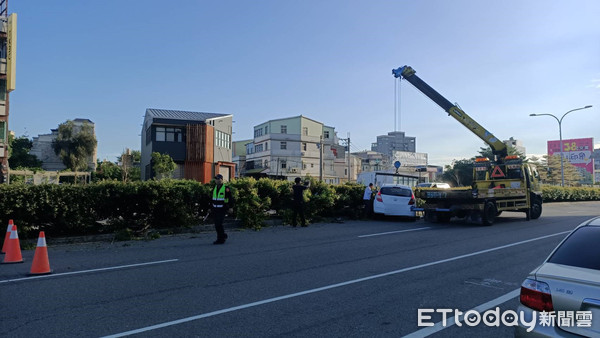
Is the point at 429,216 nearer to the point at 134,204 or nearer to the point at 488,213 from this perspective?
the point at 488,213

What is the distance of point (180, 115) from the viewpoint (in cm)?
4403

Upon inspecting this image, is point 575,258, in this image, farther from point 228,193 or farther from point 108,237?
point 108,237

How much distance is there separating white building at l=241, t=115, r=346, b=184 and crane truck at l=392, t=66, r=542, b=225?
172 feet

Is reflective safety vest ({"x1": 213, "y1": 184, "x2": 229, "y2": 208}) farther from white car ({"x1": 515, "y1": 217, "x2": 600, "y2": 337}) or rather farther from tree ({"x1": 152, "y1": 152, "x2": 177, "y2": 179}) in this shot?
tree ({"x1": 152, "y1": 152, "x2": 177, "y2": 179})

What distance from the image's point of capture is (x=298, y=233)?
1320cm

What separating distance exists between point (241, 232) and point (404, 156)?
309 feet

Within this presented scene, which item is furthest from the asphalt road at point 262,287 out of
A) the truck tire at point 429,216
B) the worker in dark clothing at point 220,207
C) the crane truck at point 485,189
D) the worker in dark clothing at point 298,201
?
the truck tire at point 429,216

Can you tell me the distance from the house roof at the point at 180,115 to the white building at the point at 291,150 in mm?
28679

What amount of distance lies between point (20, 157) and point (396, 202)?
45.7m

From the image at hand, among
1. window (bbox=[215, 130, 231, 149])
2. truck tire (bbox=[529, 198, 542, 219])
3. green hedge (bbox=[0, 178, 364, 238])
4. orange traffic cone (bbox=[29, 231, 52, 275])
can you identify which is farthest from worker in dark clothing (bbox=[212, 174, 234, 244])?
window (bbox=[215, 130, 231, 149])

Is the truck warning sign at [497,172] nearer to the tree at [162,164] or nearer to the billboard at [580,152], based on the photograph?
the tree at [162,164]

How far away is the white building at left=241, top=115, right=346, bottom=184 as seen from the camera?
74.9 m

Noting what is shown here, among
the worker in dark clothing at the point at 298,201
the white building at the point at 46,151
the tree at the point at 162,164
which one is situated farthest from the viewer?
the white building at the point at 46,151

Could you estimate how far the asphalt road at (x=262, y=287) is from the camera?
15.6 ft
